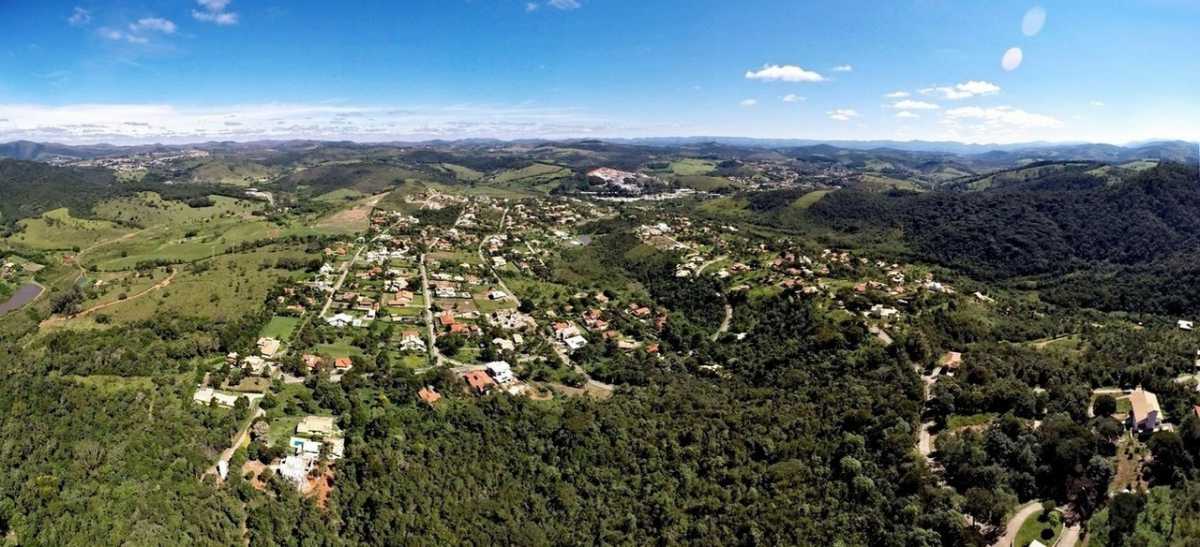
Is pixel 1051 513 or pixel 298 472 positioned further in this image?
pixel 298 472

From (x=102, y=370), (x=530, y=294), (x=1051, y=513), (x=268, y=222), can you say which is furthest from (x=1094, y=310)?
(x=268, y=222)

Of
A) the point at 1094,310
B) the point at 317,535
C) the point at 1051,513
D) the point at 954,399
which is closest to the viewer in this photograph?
the point at 1051,513

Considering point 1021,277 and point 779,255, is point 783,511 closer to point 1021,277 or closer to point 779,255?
point 779,255

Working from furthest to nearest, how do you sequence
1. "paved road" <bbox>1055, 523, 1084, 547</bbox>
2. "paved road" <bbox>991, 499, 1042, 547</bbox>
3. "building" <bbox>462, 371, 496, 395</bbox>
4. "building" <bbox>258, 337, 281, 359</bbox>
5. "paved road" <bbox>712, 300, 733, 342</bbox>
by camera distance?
"paved road" <bbox>712, 300, 733, 342</bbox> < "building" <bbox>258, 337, 281, 359</bbox> < "building" <bbox>462, 371, 496, 395</bbox> < "paved road" <bbox>991, 499, 1042, 547</bbox> < "paved road" <bbox>1055, 523, 1084, 547</bbox>

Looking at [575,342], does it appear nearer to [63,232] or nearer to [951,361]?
[951,361]

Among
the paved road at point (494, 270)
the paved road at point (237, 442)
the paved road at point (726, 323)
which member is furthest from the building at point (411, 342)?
the paved road at point (726, 323)

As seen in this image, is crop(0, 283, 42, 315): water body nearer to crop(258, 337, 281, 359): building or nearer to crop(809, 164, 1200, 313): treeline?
crop(258, 337, 281, 359): building

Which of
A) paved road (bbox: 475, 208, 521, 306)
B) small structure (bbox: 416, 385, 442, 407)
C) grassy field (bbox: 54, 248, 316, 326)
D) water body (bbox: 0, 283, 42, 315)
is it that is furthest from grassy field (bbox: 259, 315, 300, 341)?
water body (bbox: 0, 283, 42, 315)
